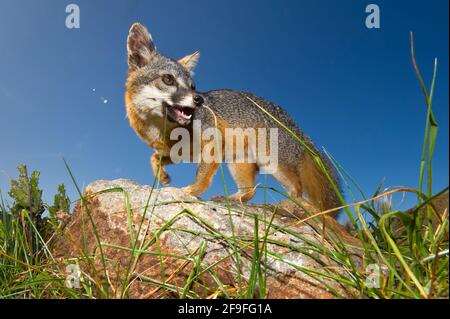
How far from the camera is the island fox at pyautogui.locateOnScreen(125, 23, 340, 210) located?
538cm

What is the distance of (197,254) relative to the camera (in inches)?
121

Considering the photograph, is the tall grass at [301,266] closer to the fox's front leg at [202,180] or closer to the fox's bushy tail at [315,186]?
the fox's front leg at [202,180]

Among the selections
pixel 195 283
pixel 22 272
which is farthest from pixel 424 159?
pixel 22 272

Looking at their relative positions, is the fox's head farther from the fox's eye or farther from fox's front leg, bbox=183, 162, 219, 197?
fox's front leg, bbox=183, 162, 219, 197

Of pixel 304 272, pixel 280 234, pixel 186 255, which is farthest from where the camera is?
pixel 280 234

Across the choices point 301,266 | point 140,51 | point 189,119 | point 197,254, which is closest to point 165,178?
point 189,119

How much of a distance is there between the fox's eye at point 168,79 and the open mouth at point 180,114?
17.9 inches

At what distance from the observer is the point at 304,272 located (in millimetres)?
2727

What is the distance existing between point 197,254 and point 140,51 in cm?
394

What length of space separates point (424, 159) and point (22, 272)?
10.1 ft

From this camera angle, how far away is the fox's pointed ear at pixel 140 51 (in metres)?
6.04

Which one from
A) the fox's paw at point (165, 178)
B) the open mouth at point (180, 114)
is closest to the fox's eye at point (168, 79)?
the open mouth at point (180, 114)
